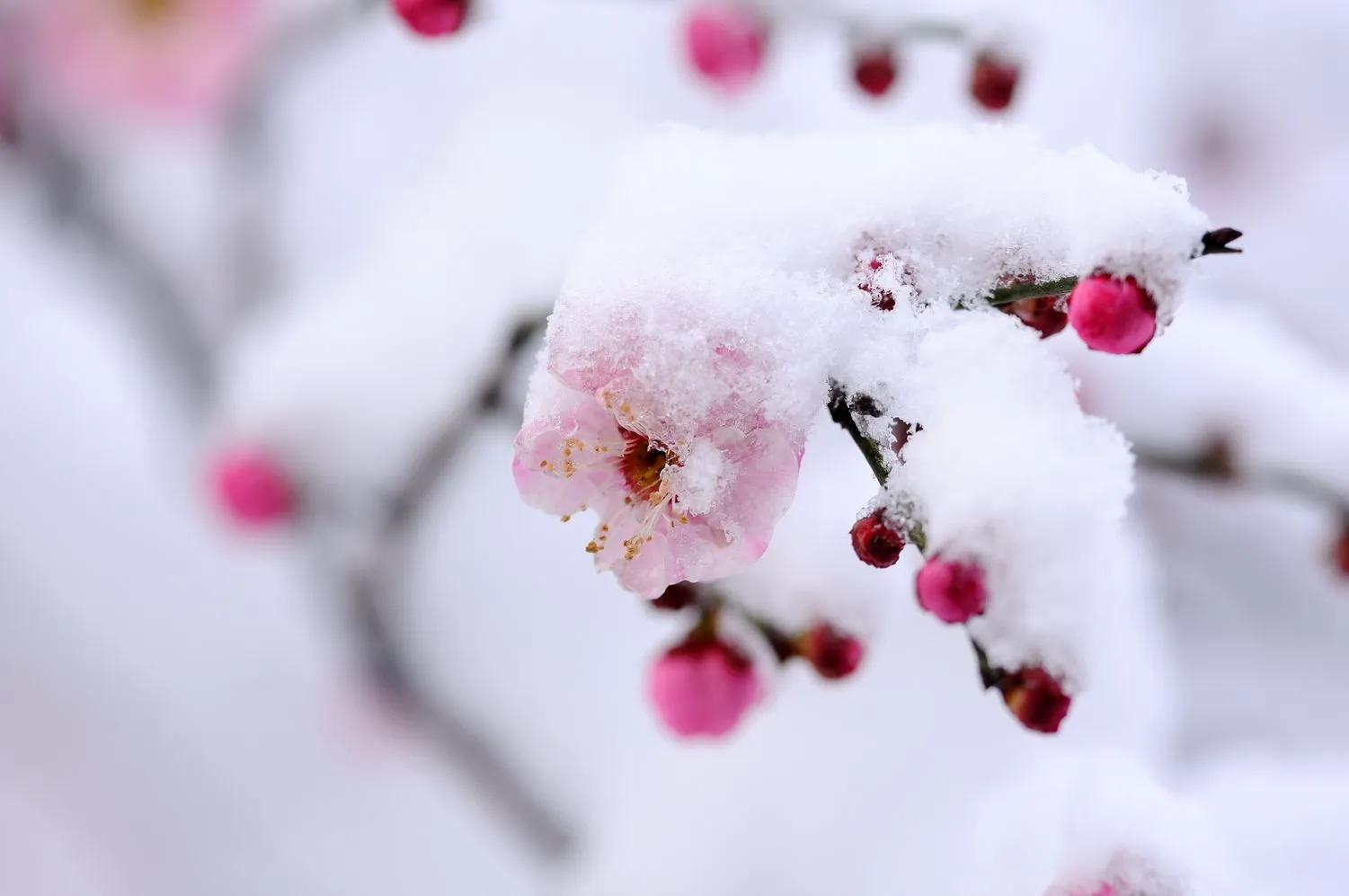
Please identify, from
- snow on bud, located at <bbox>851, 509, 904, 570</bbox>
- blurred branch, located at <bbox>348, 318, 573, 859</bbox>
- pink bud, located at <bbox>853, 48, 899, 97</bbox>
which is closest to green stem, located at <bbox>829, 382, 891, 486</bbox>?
snow on bud, located at <bbox>851, 509, 904, 570</bbox>

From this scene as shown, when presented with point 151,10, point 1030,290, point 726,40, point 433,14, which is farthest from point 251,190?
point 1030,290

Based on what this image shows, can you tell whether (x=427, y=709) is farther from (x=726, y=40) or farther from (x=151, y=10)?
(x=151, y=10)

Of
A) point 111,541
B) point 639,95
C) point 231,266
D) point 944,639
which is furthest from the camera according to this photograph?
point 111,541

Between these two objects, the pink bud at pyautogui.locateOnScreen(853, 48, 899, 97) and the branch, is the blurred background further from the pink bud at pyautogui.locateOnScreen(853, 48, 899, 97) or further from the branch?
the branch

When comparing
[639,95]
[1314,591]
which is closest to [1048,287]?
[639,95]

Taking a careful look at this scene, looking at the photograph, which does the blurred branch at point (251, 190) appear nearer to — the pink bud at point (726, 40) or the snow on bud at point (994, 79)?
the pink bud at point (726, 40)

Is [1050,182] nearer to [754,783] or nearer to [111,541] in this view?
[754,783]

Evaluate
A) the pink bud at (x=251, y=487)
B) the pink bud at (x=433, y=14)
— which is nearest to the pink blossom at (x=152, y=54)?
the pink bud at (x=251, y=487)
